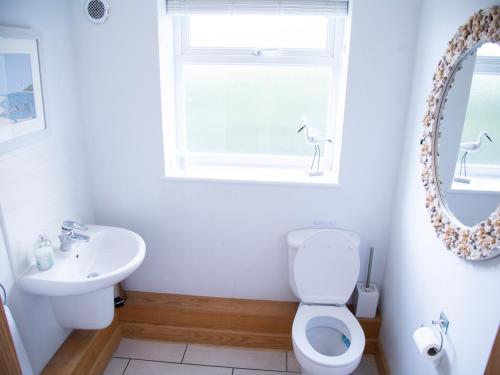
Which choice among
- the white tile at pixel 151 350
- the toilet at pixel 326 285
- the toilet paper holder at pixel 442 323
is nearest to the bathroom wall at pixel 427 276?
the toilet paper holder at pixel 442 323

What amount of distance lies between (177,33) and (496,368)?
2225mm

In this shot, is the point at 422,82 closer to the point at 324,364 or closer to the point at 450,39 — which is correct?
the point at 450,39

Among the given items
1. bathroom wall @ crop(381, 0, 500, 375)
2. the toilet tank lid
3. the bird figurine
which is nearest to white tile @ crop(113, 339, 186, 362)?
A: the toilet tank lid

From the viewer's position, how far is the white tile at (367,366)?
90.9 inches

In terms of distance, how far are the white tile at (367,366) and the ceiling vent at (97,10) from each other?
2455 mm

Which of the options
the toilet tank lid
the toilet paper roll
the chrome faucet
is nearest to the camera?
the toilet paper roll

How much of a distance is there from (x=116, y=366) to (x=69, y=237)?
0.90 meters

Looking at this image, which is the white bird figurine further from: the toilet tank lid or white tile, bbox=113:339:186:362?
white tile, bbox=113:339:186:362

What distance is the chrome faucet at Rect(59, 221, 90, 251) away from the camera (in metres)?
1.96

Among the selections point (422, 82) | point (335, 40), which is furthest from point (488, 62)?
point (335, 40)

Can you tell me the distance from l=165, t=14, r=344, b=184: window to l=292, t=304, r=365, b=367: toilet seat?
0.82 metres

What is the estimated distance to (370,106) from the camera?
83.4 inches

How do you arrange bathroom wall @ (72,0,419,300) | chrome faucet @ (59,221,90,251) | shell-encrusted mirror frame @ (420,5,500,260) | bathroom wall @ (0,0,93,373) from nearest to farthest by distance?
shell-encrusted mirror frame @ (420,5,500,260) < bathroom wall @ (0,0,93,373) < chrome faucet @ (59,221,90,251) < bathroom wall @ (72,0,419,300)

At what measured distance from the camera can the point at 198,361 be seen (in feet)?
7.80
